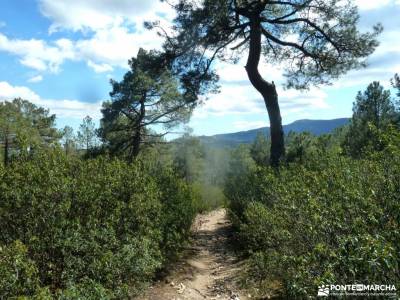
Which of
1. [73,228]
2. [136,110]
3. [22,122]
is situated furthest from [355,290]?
[22,122]

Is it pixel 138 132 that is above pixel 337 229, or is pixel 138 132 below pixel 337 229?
above

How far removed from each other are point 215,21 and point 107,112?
13.7 metres

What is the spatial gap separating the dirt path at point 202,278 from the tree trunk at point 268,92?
3.76 metres

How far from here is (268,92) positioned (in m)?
13.4

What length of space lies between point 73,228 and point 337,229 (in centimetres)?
268

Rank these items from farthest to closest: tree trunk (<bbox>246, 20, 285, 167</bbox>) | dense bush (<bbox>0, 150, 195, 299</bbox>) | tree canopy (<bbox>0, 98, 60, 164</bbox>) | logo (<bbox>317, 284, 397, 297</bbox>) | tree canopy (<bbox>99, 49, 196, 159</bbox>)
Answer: tree canopy (<bbox>0, 98, 60, 164</bbox>) → tree canopy (<bbox>99, 49, 196, 159</bbox>) → tree trunk (<bbox>246, 20, 285, 167</bbox>) → dense bush (<bbox>0, 150, 195, 299</bbox>) → logo (<bbox>317, 284, 397, 297</bbox>)

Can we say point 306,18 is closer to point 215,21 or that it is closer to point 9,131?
point 215,21

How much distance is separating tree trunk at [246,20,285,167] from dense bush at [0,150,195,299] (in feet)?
25.5

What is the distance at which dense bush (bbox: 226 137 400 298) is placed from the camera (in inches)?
105

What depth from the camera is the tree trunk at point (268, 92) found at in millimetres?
13023

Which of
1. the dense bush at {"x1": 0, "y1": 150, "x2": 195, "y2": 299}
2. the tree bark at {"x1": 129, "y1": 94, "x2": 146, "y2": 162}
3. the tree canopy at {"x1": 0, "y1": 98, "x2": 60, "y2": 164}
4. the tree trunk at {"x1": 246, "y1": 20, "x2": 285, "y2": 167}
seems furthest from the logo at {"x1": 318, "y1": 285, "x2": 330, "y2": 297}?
the tree bark at {"x1": 129, "y1": 94, "x2": 146, "y2": 162}

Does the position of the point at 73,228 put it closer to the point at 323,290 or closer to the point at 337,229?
the point at 337,229

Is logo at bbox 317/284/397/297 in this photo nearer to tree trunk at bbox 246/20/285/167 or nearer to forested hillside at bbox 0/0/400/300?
forested hillside at bbox 0/0/400/300

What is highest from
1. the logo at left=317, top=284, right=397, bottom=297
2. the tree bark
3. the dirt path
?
the tree bark
